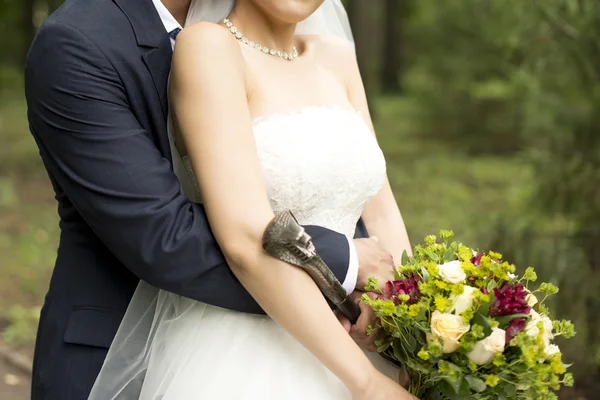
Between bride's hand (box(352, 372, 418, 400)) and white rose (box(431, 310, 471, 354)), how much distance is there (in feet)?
0.70

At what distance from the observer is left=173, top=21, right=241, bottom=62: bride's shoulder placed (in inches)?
83.4

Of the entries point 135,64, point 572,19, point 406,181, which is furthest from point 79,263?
point 406,181

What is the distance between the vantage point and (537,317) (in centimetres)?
201

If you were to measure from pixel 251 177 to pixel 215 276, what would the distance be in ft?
0.85

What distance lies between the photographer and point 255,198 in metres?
2.04

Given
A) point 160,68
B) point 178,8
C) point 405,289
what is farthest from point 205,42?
point 405,289

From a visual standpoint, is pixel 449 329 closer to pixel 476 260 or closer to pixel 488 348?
pixel 488 348

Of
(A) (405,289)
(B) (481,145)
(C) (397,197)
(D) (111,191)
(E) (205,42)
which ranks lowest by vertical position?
(B) (481,145)

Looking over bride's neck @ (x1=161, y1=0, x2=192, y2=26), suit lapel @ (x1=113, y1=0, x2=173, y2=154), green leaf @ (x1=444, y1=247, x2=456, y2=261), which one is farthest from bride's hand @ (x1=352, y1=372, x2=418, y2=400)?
bride's neck @ (x1=161, y1=0, x2=192, y2=26)

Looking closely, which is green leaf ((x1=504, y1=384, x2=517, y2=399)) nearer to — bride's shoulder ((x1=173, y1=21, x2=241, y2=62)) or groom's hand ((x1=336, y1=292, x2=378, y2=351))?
groom's hand ((x1=336, y1=292, x2=378, y2=351))

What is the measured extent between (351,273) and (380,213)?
585mm

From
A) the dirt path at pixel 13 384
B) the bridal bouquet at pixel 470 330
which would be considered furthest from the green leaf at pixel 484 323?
the dirt path at pixel 13 384

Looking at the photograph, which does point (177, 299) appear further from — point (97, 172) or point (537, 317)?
point (537, 317)

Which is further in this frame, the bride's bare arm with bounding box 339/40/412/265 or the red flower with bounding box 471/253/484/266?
the bride's bare arm with bounding box 339/40/412/265
